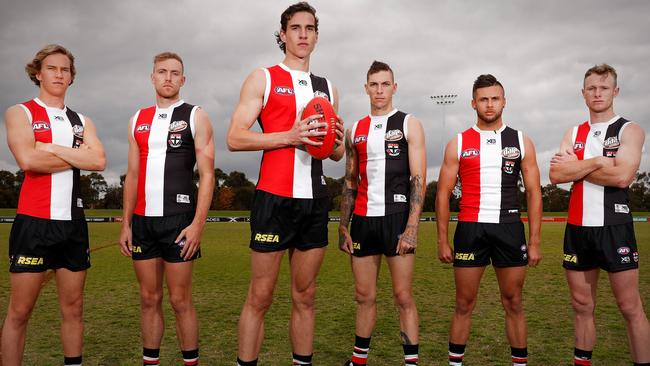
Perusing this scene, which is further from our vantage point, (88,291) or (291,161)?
(88,291)

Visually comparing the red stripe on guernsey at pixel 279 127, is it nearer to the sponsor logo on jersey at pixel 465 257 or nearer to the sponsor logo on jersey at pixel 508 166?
the sponsor logo on jersey at pixel 465 257

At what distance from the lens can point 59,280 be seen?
14.1 feet

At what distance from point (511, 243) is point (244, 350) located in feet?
8.13

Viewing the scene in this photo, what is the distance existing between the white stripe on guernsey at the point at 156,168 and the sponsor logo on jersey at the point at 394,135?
198cm

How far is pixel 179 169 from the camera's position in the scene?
4.52 meters

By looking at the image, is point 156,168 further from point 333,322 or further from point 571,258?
point 571,258

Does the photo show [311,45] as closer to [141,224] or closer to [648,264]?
[141,224]

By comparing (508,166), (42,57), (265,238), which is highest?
(42,57)

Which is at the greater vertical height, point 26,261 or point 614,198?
point 614,198

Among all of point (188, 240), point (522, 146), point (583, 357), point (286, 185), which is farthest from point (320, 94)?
point (583, 357)

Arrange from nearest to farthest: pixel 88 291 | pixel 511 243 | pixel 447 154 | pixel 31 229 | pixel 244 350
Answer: pixel 244 350
pixel 31 229
pixel 511 243
pixel 447 154
pixel 88 291

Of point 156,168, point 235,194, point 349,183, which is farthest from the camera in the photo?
point 235,194

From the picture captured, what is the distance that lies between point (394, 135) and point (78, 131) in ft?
9.20

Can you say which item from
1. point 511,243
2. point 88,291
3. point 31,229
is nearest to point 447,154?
point 511,243
